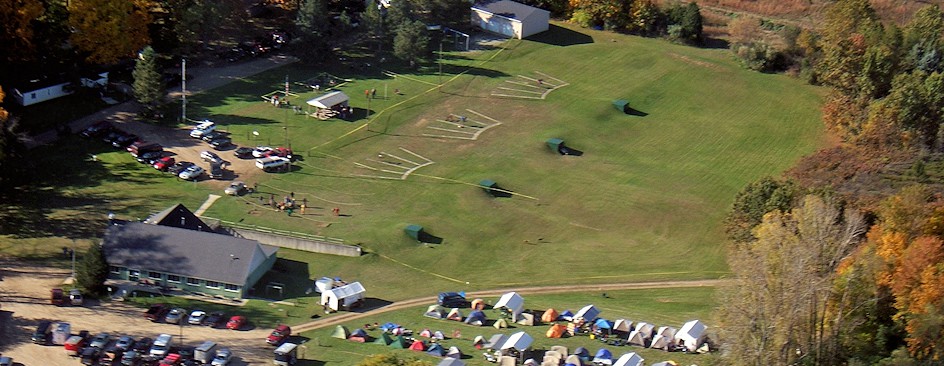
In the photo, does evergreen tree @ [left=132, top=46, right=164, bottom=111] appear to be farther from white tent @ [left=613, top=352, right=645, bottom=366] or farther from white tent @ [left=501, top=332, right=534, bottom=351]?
white tent @ [left=613, top=352, right=645, bottom=366]

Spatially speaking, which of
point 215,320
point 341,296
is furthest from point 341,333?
point 215,320

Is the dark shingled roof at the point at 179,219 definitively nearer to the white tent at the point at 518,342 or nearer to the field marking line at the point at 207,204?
the field marking line at the point at 207,204

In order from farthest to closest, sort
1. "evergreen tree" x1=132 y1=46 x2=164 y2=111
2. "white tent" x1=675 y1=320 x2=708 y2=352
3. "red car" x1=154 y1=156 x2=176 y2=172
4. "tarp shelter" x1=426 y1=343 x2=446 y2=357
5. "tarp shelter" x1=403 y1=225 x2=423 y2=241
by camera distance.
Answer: "evergreen tree" x1=132 y1=46 x2=164 y2=111 → "red car" x1=154 y1=156 x2=176 y2=172 → "tarp shelter" x1=403 y1=225 x2=423 y2=241 → "white tent" x1=675 y1=320 x2=708 y2=352 → "tarp shelter" x1=426 y1=343 x2=446 y2=357

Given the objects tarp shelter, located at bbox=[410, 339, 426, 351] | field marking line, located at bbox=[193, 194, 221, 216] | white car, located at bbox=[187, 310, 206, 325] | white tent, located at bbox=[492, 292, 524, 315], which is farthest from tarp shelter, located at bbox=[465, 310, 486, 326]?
field marking line, located at bbox=[193, 194, 221, 216]

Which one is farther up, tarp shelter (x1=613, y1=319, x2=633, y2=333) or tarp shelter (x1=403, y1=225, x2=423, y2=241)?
tarp shelter (x1=403, y1=225, x2=423, y2=241)

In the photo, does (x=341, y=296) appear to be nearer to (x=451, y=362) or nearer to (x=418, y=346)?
(x=418, y=346)

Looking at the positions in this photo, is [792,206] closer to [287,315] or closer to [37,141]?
[287,315]
